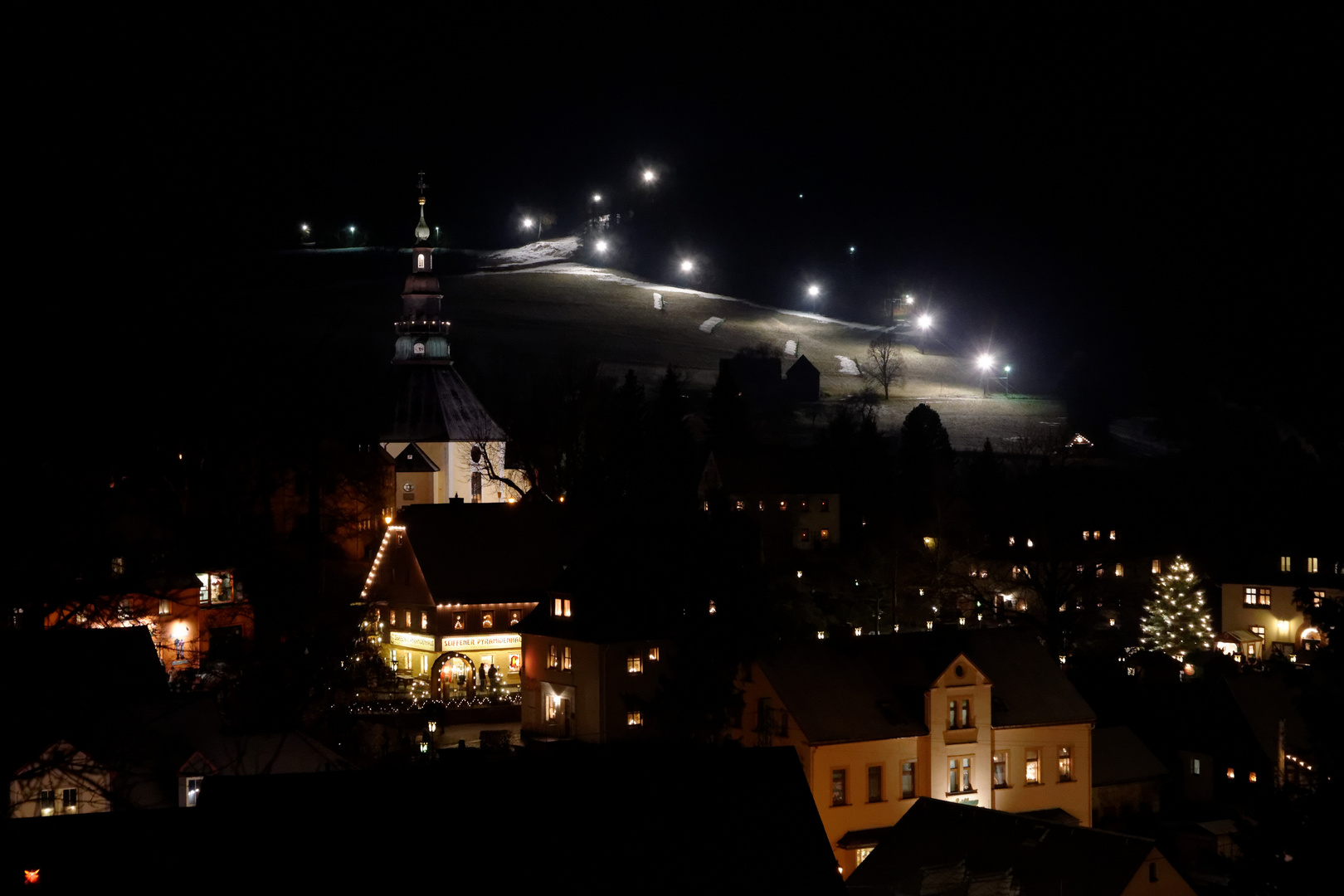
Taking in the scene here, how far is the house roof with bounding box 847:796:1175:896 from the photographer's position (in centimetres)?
2634

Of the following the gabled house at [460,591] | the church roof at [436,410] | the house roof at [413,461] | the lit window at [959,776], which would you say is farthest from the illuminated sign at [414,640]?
the church roof at [436,410]

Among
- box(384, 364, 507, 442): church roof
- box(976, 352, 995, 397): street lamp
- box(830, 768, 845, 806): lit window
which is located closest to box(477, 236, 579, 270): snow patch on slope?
box(976, 352, 995, 397): street lamp

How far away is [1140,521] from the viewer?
64.1 m

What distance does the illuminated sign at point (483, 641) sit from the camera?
140ft

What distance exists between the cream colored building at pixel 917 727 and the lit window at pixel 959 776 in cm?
2

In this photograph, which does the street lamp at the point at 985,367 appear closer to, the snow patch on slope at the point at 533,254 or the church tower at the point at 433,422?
the snow patch on slope at the point at 533,254

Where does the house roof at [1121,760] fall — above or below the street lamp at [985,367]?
below

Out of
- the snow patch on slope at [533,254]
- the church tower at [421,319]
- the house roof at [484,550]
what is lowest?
the house roof at [484,550]

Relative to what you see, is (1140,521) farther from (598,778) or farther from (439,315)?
(598,778)

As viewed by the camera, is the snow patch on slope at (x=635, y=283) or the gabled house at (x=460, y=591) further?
the snow patch on slope at (x=635, y=283)

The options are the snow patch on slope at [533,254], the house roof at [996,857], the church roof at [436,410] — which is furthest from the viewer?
the snow patch on slope at [533,254]

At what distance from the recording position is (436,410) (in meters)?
76.1

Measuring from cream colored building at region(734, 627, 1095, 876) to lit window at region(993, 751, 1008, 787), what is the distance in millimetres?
29

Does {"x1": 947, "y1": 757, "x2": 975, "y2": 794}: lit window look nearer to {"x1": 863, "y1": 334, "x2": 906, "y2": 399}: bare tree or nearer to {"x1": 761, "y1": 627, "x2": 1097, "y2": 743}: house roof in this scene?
{"x1": 761, "y1": 627, "x2": 1097, "y2": 743}: house roof
